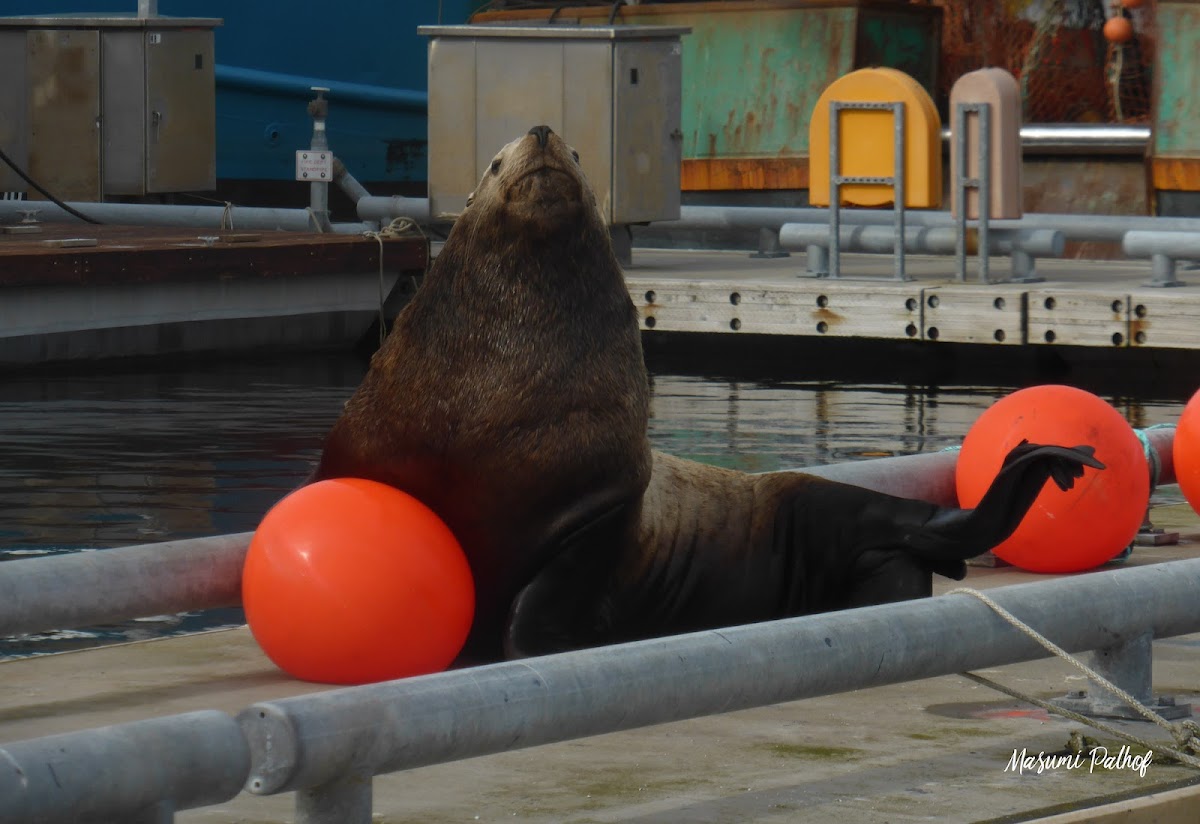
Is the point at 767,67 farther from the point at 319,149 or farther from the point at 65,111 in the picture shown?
the point at 65,111

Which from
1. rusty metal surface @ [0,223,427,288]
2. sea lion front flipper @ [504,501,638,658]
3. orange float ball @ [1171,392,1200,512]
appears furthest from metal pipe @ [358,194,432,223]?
sea lion front flipper @ [504,501,638,658]

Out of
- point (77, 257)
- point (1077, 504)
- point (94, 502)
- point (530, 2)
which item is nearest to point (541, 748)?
point (1077, 504)

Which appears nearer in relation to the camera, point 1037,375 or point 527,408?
point 527,408

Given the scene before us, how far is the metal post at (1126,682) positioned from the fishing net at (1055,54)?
16.0 m

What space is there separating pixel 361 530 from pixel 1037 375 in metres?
10.5

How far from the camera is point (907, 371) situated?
15766 mm

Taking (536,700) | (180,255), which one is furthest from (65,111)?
(536,700)

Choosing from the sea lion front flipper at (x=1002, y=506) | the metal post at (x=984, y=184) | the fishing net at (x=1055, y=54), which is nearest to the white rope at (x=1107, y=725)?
the sea lion front flipper at (x=1002, y=506)

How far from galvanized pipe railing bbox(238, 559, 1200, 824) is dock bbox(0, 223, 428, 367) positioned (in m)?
9.93

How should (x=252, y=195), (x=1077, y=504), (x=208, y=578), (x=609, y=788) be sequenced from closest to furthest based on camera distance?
1. (x=609, y=788)
2. (x=208, y=578)
3. (x=1077, y=504)
4. (x=252, y=195)

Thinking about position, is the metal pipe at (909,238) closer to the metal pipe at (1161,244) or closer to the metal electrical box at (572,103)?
the metal pipe at (1161,244)

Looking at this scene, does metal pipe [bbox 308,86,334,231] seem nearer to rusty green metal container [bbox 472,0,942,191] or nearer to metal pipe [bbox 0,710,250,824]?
rusty green metal container [bbox 472,0,942,191]

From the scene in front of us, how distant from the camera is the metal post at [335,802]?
149 inches

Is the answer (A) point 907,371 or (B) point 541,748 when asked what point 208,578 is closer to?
(B) point 541,748
